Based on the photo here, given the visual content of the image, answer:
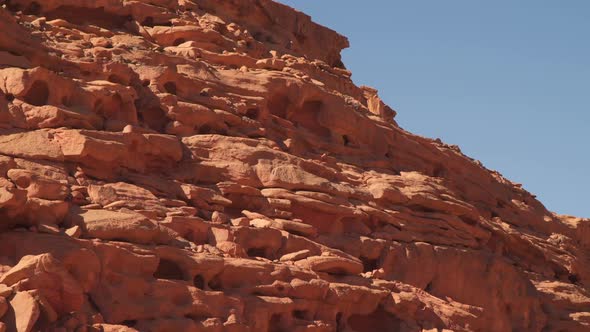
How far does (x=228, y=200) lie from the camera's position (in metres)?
26.8

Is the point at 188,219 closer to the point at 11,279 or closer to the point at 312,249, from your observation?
the point at 312,249

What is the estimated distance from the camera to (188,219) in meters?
24.8

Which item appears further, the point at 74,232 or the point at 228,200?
the point at 228,200

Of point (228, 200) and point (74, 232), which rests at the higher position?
point (228, 200)

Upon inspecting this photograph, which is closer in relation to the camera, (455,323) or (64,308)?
(64,308)

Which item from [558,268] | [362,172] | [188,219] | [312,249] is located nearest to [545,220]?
[558,268]

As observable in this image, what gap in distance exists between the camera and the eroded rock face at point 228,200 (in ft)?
72.6

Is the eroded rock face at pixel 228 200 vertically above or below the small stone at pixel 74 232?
above

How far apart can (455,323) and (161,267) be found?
8707 mm

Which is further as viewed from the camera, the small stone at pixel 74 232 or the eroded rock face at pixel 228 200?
the eroded rock face at pixel 228 200

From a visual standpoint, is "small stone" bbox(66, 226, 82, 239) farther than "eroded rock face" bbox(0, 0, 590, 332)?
No

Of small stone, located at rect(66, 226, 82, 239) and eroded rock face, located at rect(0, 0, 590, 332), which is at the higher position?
eroded rock face, located at rect(0, 0, 590, 332)

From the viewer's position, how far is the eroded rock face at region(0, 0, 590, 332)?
72.6 feet

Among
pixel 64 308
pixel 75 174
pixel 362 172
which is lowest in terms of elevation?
pixel 64 308
